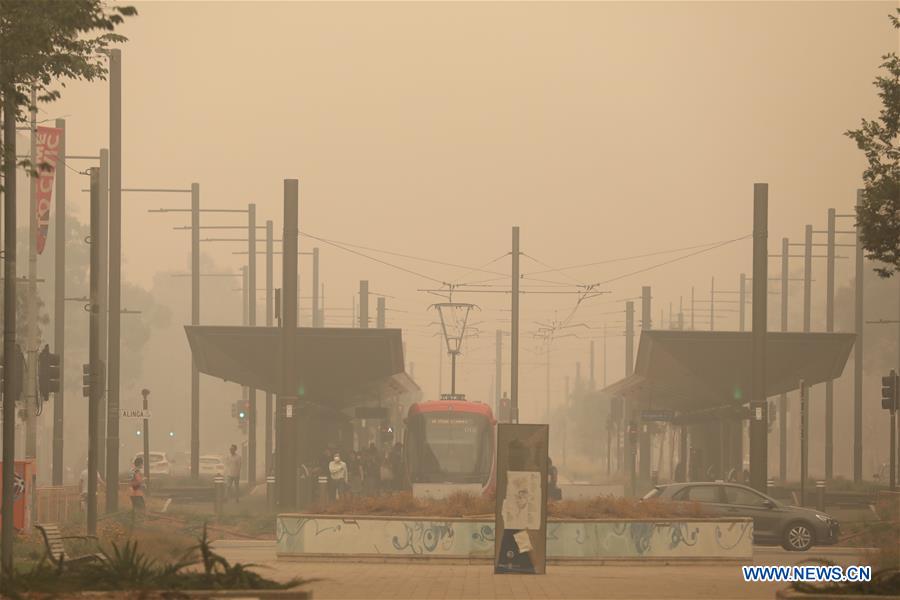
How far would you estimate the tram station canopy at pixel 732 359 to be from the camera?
4209 cm

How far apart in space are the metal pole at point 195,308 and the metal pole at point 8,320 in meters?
29.9

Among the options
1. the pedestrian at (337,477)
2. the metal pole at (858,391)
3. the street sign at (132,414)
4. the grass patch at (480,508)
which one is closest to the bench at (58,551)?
the grass patch at (480,508)

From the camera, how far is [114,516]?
31875 millimetres

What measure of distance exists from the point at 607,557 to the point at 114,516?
1129 cm

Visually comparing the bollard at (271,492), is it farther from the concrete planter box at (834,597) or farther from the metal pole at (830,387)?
the concrete planter box at (834,597)

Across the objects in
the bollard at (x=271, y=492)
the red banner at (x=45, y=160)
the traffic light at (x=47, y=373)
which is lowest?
the bollard at (x=271, y=492)

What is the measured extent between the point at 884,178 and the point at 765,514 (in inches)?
346

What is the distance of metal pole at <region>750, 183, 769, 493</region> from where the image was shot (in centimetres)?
3644

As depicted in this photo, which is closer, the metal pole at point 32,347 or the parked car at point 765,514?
the parked car at point 765,514

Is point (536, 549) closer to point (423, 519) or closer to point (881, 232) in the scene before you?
point (423, 519)

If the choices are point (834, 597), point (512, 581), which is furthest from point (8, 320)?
point (834, 597)

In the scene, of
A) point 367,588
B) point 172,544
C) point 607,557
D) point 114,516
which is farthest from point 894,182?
point 114,516

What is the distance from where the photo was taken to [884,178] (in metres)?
24.2

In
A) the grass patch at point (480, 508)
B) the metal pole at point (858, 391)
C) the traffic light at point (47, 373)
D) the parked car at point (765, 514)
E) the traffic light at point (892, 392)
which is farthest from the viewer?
the metal pole at point (858, 391)
